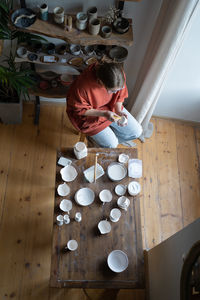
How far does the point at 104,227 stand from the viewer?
6.13ft

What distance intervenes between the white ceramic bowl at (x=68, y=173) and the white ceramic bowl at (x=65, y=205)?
16 centimetres

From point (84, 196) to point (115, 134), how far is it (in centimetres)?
75

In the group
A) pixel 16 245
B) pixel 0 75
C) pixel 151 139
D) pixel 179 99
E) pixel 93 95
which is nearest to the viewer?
pixel 93 95

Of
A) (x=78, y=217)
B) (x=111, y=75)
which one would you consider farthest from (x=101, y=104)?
(x=78, y=217)

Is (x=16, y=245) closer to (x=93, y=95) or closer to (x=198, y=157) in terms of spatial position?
(x=93, y=95)

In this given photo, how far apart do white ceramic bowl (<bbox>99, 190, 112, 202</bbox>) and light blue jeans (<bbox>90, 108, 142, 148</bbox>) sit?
1.63 feet

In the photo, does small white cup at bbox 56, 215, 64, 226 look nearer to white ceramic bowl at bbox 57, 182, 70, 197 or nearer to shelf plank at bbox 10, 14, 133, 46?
white ceramic bowl at bbox 57, 182, 70, 197

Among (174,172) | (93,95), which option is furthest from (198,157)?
(93,95)

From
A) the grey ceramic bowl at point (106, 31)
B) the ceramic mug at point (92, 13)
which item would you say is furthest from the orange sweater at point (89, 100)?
the ceramic mug at point (92, 13)

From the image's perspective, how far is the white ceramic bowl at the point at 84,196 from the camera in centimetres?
195

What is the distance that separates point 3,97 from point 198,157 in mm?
2074

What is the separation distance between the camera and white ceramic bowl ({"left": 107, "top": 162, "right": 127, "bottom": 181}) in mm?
2033

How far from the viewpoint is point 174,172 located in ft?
9.36

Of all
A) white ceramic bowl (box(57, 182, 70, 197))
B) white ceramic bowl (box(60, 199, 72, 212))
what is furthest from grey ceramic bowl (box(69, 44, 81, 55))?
white ceramic bowl (box(60, 199, 72, 212))
